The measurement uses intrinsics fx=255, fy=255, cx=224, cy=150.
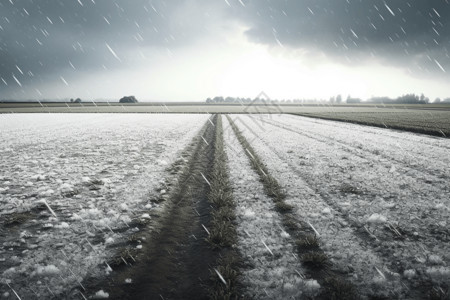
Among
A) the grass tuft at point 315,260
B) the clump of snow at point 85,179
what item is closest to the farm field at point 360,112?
the grass tuft at point 315,260

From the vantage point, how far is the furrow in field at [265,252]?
10.6 feet

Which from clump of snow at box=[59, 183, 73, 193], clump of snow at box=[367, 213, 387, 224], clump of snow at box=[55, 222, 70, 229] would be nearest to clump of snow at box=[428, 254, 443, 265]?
clump of snow at box=[367, 213, 387, 224]

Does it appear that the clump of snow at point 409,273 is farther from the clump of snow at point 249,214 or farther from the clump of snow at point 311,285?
the clump of snow at point 249,214

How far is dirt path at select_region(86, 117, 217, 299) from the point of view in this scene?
3.18 meters

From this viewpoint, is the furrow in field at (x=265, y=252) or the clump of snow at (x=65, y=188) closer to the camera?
the furrow in field at (x=265, y=252)

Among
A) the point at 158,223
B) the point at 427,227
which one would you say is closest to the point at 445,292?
the point at 427,227

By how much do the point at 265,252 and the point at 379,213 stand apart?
9.97ft

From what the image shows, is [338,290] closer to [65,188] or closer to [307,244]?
[307,244]

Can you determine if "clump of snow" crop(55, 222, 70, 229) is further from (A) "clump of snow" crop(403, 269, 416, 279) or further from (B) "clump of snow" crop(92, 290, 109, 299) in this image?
(A) "clump of snow" crop(403, 269, 416, 279)

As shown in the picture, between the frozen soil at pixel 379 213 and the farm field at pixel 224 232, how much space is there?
3 cm

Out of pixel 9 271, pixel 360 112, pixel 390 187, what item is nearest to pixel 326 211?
pixel 390 187

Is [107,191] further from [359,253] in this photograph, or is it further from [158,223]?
[359,253]

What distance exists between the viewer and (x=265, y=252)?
4.02m

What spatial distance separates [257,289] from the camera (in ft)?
10.6
